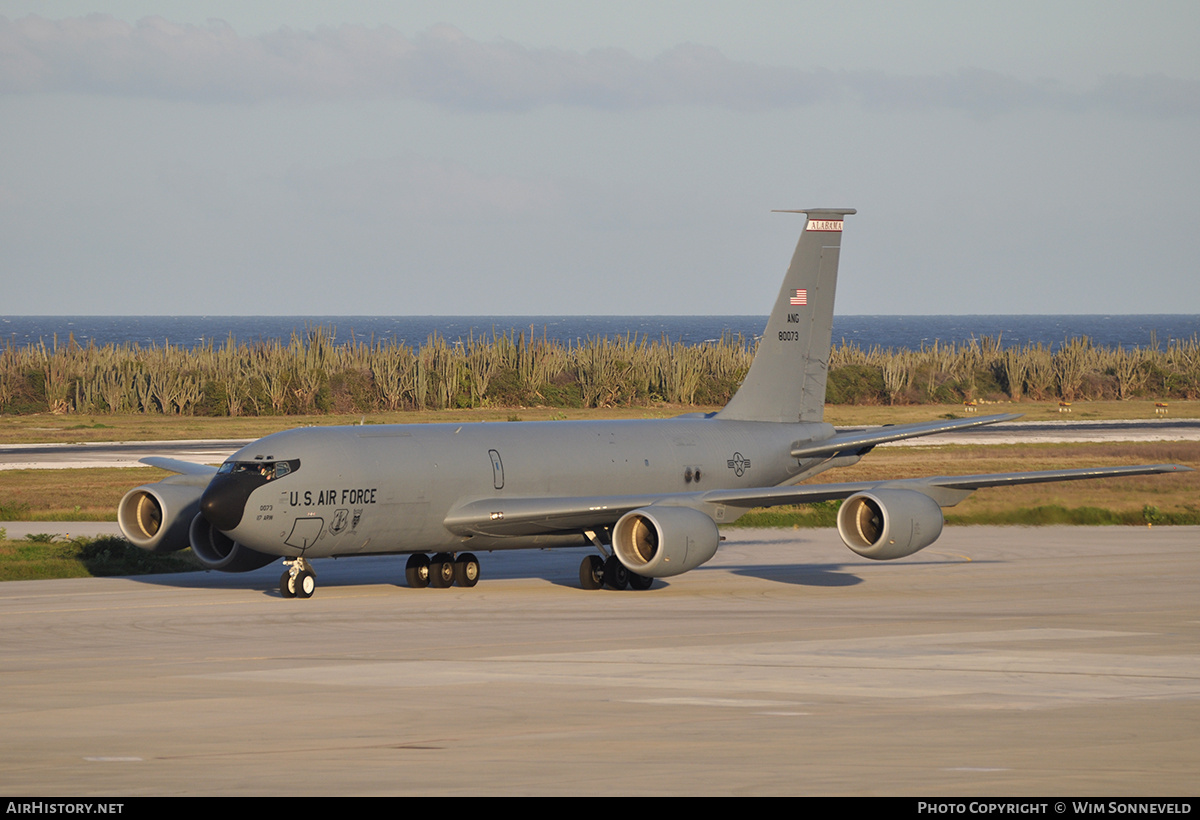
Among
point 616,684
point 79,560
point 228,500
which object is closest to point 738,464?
point 228,500

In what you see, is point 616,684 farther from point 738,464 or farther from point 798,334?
point 798,334

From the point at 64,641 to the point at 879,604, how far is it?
16.5 m

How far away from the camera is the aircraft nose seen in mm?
32156

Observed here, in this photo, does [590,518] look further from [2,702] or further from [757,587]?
[2,702]

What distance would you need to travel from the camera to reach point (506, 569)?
41500 millimetres

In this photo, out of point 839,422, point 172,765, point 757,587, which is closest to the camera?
point 172,765

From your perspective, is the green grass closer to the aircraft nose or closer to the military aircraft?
the military aircraft

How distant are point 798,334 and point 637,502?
10328 mm

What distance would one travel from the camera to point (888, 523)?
33250 millimetres

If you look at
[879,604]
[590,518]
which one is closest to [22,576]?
[590,518]

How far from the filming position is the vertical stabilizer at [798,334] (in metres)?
42.2

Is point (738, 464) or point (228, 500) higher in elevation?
point (738, 464)

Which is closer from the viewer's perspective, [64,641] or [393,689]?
[393,689]
